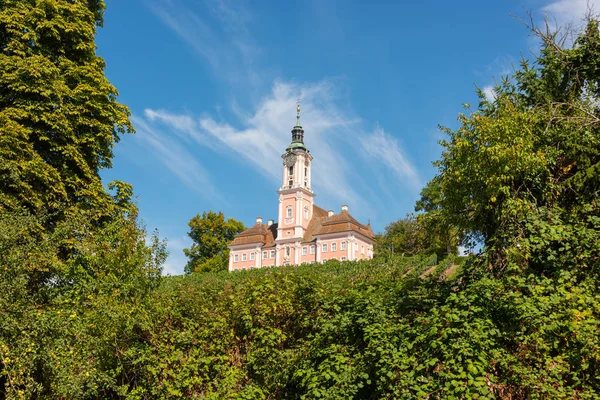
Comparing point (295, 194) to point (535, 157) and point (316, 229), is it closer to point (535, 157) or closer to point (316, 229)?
point (316, 229)

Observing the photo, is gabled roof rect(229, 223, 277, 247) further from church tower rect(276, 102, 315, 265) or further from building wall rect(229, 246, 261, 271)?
church tower rect(276, 102, 315, 265)

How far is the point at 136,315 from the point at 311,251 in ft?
196

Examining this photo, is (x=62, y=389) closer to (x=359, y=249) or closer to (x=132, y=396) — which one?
(x=132, y=396)

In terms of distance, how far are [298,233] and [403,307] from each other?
6145 cm

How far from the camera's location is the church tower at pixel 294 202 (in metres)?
69.8

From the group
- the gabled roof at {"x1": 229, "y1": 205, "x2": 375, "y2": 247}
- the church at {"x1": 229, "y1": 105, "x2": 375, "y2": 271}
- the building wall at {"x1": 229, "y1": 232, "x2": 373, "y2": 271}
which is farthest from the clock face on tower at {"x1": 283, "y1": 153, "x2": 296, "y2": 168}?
the building wall at {"x1": 229, "y1": 232, "x2": 373, "y2": 271}

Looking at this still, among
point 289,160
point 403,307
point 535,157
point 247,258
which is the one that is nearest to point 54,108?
point 403,307

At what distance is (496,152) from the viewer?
8.08 m

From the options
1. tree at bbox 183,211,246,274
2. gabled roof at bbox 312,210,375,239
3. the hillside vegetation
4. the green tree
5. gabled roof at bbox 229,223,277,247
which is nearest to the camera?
the hillside vegetation

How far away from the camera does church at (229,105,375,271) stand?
218 feet

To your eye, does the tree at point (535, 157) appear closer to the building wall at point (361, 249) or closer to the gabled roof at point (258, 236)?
the building wall at point (361, 249)

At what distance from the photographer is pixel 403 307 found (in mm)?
8211

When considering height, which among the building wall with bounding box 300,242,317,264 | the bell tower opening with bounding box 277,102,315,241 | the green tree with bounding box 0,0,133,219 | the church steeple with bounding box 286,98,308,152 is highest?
the church steeple with bounding box 286,98,308,152

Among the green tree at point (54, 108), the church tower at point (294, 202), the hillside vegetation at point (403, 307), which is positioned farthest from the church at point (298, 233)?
the hillside vegetation at point (403, 307)
